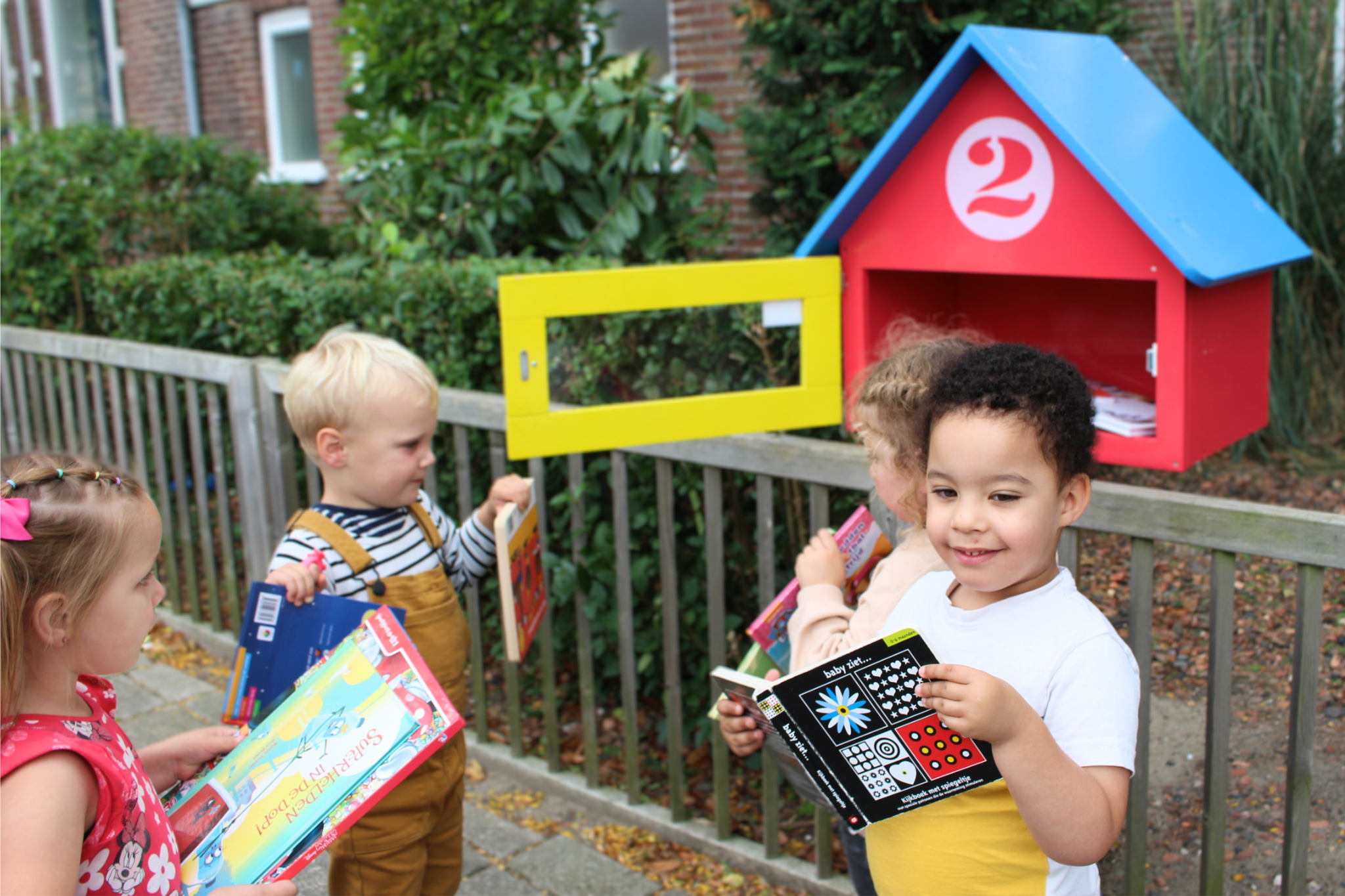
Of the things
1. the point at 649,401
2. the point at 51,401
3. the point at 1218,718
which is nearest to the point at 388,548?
the point at 649,401

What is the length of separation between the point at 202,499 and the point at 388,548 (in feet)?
7.72

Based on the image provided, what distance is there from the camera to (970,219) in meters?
2.64

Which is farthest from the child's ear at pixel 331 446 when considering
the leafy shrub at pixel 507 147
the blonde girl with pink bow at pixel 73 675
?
the leafy shrub at pixel 507 147

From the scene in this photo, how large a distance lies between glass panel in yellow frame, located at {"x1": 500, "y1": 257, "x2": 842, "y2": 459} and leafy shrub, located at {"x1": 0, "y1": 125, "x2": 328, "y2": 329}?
177 inches

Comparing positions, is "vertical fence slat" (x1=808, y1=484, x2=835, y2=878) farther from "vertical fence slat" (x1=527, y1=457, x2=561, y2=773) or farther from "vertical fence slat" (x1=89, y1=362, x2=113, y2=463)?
"vertical fence slat" (x1=89, y1=362, x2=113, y2=463)

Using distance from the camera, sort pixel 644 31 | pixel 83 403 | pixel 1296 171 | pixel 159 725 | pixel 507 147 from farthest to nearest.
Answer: pixel 644 31, pixel 507 147, pixel 83 403, pixel 1296 171, pixel 159 725

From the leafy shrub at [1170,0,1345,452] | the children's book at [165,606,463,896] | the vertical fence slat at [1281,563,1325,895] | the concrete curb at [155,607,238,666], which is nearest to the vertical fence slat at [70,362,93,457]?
the concrete curb at [155,607,238,666]

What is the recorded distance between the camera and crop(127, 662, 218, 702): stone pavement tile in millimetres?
4164

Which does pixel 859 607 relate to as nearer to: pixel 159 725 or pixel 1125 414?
pixel 1125 414

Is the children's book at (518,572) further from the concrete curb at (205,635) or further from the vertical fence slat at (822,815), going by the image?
the concrete curb at (205,635)

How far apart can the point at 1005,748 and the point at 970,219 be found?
64.6 inches

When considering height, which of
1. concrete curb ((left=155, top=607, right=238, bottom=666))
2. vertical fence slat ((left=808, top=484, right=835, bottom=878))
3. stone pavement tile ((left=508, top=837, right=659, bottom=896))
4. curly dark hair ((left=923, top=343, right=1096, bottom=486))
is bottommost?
stone pavement tile ((left=508, top=837, right=659, bottom=896))

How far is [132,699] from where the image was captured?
4105 millimetres

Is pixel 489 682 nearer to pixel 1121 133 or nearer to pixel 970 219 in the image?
pixel 970 219
